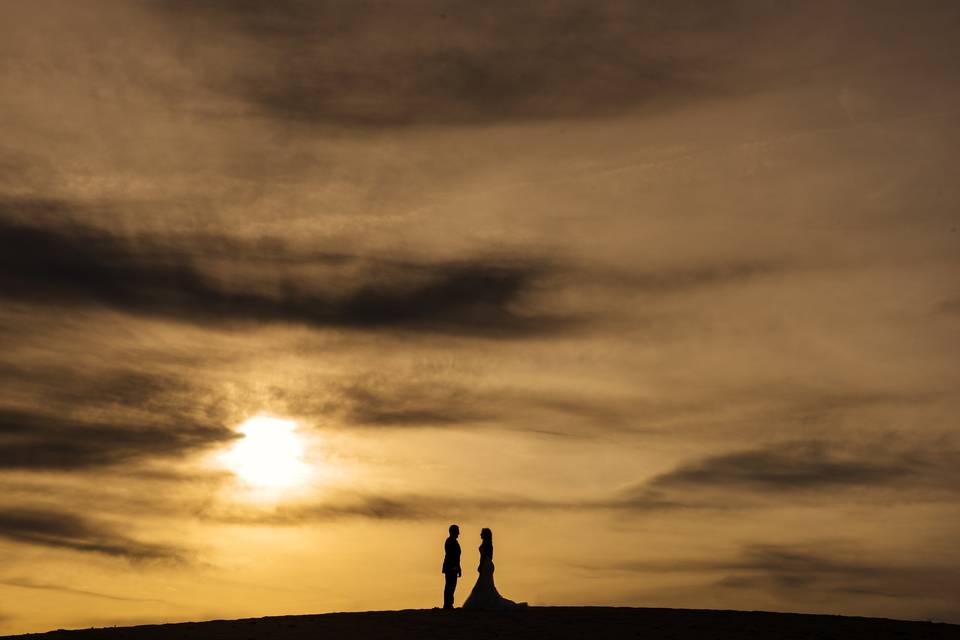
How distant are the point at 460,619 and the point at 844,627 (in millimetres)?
11280

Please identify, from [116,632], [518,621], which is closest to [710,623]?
[518,621]

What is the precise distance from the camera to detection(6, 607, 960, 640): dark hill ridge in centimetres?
3350

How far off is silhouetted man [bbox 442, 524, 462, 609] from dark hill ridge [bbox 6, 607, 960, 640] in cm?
96

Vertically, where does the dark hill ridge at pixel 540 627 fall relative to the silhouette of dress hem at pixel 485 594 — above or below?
below

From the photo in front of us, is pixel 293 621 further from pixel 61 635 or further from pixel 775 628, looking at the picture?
pixel 775 628

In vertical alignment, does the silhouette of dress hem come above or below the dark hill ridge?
above

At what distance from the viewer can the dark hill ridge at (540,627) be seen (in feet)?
110

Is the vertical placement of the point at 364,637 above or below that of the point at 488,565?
below

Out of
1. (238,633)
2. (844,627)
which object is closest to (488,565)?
(238,633)

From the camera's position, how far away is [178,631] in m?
34.8

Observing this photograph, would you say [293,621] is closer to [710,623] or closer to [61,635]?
[61,635]

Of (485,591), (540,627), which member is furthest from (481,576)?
(540,627)

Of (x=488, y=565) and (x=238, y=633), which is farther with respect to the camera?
(x=488, y=565)

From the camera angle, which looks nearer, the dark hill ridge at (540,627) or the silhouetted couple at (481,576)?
the dark hill ridge at (540,627)
